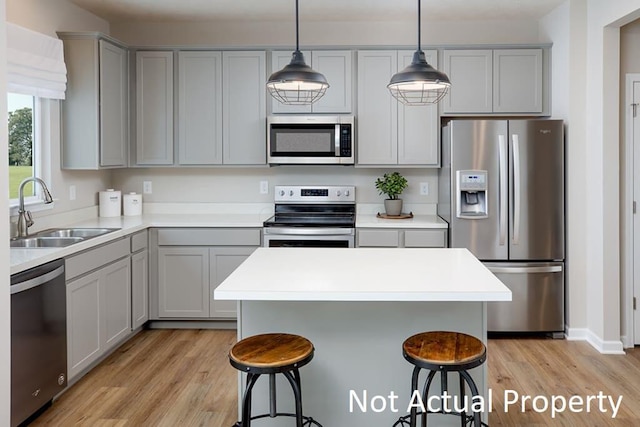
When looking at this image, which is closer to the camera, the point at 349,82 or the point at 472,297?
the point at 472,297

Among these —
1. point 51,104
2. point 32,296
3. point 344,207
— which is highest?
point 51,104

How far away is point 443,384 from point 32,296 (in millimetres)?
1925

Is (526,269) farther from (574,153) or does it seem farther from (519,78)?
(519,78)

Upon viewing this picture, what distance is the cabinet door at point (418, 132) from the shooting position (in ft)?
15.9

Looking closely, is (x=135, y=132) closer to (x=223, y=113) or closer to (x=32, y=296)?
(x=223, y=113)

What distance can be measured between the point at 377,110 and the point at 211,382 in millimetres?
2446

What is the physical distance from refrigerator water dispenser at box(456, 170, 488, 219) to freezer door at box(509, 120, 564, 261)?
195 millimetres

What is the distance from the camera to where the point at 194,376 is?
145 inches

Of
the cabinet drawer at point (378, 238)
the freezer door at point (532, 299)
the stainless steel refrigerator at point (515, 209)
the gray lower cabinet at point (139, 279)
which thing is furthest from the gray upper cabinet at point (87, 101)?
the freezer door at point (532, 299)

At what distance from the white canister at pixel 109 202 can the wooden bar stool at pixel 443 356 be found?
3191 millimetres

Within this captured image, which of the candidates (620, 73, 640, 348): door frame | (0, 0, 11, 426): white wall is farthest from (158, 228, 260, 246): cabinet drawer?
(620, 73, 640, 348): door frame

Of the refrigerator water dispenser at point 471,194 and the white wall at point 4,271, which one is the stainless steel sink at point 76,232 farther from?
the refrigerator water dispenser at point 471,194

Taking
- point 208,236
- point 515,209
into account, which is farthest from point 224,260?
point 515,209

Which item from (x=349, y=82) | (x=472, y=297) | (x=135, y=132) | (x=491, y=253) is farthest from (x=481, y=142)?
(x=135, y=132)
